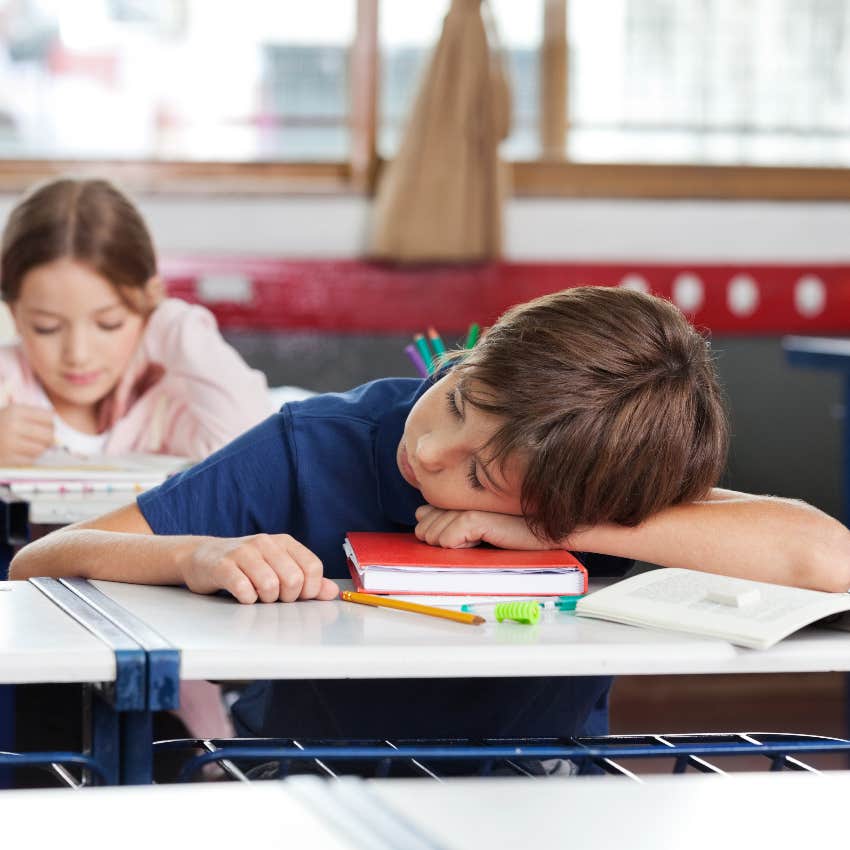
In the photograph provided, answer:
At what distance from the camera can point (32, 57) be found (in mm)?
3678

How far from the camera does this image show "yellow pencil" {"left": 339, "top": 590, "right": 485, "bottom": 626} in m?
1.12

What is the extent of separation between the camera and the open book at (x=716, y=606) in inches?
42.6

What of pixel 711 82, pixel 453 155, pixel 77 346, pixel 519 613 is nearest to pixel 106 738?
pixel 519 613

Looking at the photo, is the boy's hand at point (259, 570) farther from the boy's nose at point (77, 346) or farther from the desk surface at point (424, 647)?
the boy's nose at point (77, 346)

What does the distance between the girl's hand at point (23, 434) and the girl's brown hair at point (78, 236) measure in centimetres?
24

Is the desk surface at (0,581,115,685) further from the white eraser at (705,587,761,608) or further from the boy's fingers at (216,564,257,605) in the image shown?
the white eraser at (705,587,761,608)

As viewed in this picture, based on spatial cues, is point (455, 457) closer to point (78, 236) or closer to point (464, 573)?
point (464, 573)

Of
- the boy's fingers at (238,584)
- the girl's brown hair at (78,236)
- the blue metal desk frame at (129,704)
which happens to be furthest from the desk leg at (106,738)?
the girl's brown hair at (78,236)

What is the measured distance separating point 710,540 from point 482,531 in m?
0.21

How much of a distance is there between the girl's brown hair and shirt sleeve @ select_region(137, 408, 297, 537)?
1.01 m

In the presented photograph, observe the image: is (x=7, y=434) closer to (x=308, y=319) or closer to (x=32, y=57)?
(x=308, y=319)

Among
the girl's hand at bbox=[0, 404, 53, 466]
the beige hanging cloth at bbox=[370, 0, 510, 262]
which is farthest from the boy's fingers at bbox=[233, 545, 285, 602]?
the beige hanging cloth at bbox=[370, 0, 510, 262]

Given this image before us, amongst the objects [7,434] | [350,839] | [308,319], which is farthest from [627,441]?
[308,319]

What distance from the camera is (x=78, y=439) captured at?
7.78ft
